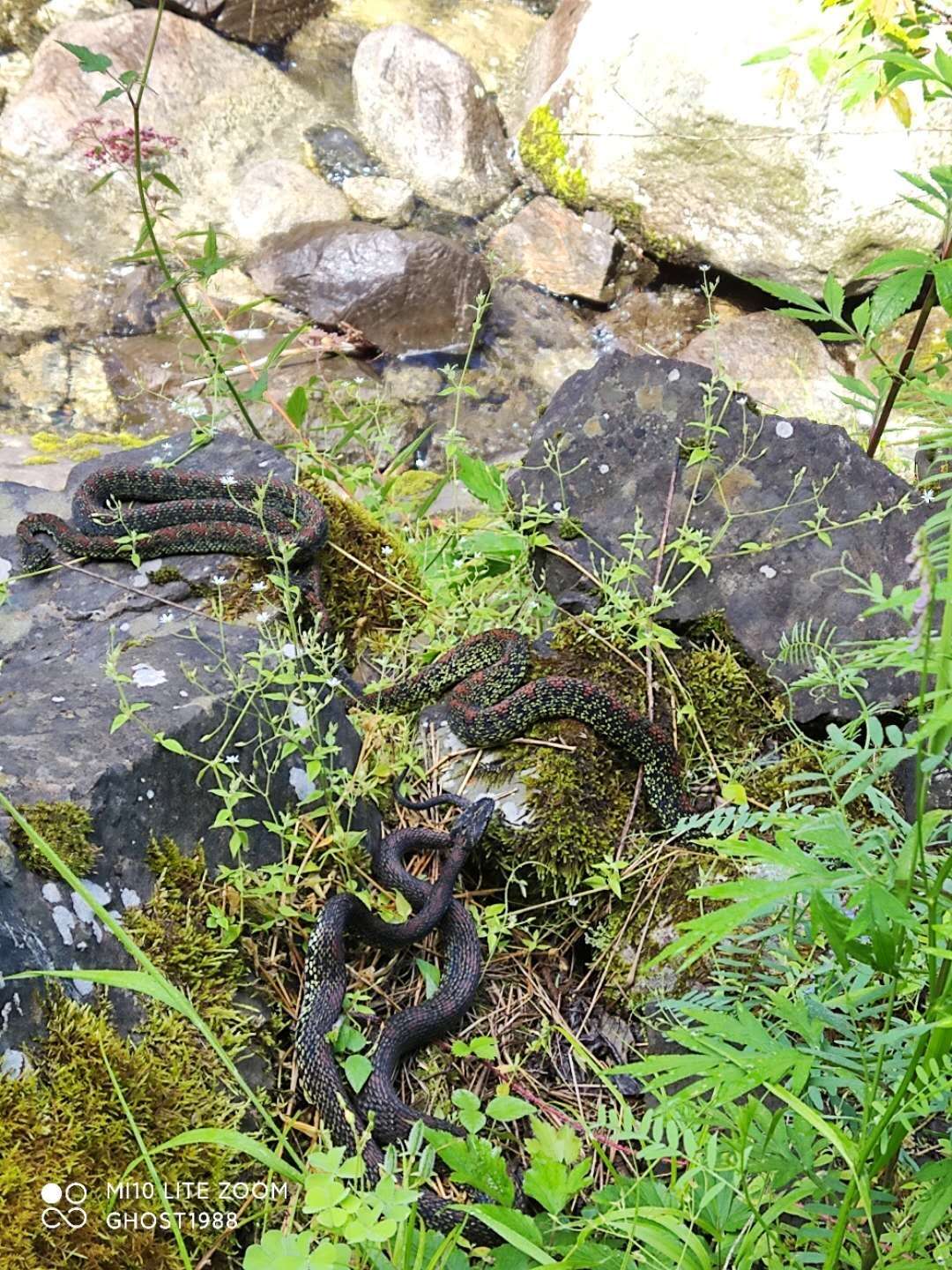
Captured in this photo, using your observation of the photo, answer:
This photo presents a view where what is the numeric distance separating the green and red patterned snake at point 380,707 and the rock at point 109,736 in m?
0.15

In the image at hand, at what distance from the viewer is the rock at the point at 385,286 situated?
9.30 meters

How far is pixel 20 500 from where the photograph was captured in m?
4.13

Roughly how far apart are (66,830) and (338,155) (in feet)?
31.9

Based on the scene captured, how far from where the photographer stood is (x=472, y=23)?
37.5 ft

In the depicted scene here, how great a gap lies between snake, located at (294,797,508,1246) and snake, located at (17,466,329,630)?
1.01 m

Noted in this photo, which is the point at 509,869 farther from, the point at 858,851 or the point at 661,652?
the point at 858,851

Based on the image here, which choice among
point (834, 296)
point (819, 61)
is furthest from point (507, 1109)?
point (819, 61)

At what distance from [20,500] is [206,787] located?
205 centimetres

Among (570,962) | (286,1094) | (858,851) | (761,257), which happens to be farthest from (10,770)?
(761,257)

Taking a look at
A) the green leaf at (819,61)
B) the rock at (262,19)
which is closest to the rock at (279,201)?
the rock at (262,19)

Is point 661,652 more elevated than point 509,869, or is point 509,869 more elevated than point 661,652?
point 661,652

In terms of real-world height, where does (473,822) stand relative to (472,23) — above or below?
below

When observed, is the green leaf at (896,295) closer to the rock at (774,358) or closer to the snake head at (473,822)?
the snake head at (473,822)

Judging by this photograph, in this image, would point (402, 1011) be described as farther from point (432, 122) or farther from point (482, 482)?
point (432, 122)
